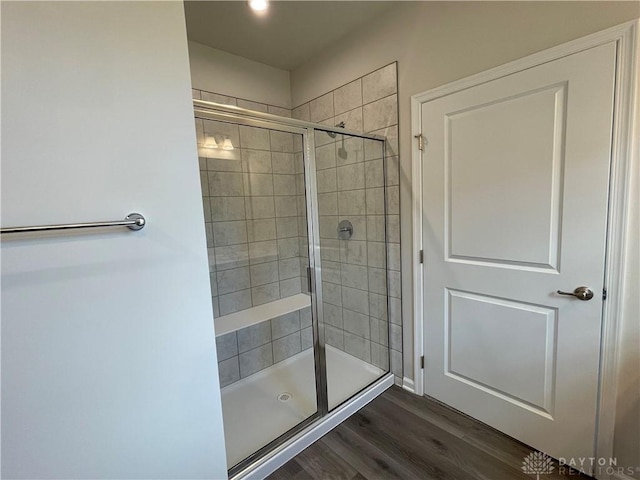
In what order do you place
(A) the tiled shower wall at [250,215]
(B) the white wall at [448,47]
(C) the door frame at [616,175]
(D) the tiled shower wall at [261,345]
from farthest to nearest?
(D) the tiled shower wall at [261,345] → (A) the tiled shower wall at [250,215] → (B) the white wall at [448,47] → (C) the door frame at [616,175]

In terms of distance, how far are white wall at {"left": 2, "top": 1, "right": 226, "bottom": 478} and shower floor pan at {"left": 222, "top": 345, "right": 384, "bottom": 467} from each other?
0.74 metres

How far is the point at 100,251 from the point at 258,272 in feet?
5.54

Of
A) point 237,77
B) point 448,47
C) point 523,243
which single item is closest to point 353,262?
point 523,243

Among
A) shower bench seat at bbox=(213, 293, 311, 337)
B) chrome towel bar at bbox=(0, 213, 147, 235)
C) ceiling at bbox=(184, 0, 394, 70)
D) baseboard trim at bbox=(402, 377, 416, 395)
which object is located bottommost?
baseboard trim at bbox=(402, 377, 416, 395)

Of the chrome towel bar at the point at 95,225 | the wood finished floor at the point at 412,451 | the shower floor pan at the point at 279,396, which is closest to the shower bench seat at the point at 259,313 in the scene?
→ the shower floor pan at the point at 279,396

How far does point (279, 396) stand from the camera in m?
2.23

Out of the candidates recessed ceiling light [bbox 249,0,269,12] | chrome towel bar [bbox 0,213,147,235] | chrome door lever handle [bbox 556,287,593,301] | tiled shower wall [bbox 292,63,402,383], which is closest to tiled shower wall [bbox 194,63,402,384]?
tiled shower wall [bbox 292,63,402,383]

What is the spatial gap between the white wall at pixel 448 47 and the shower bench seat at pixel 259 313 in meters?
0.93

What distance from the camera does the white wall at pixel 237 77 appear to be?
222cm

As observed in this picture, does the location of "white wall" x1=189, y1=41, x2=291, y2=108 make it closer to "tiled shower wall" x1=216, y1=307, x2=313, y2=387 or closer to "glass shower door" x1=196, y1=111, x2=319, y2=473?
"glass shower door" x1=196, y1=111, x2=319, y2=473

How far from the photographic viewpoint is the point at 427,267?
1989 mm

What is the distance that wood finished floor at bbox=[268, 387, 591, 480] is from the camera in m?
1.53

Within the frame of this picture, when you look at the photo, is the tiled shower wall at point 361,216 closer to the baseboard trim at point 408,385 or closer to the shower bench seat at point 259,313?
the baseboard trim at point 408,385

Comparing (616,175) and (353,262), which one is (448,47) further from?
(353,262)
